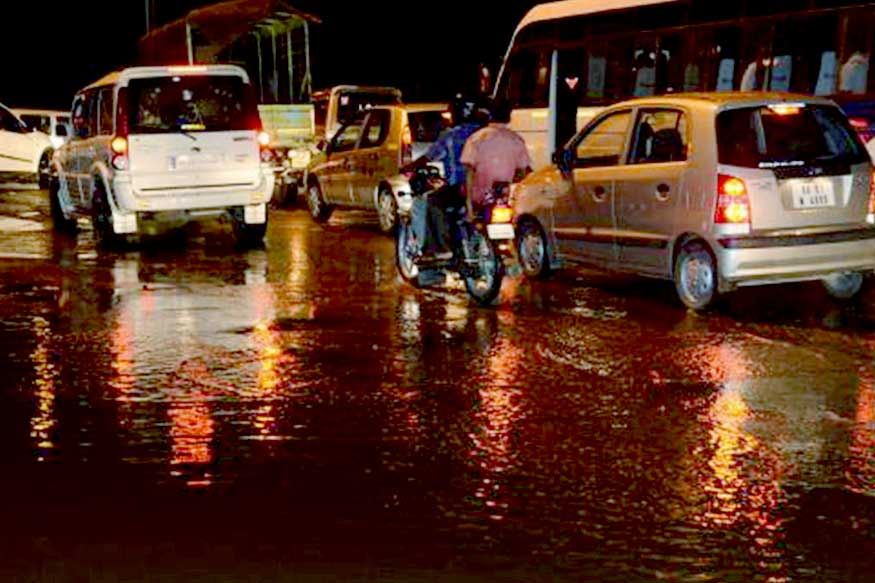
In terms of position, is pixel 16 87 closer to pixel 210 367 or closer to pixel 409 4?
pixel 409 4

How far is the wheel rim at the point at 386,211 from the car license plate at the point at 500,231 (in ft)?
19.4

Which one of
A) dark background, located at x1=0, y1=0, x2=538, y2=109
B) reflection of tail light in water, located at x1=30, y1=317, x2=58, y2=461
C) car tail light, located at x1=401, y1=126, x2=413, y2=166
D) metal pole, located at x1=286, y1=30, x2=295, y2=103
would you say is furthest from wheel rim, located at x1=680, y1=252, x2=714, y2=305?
dark background, located at x1=0, y1=0, x2=538, y2=109

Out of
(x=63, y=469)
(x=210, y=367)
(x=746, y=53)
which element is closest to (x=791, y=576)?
(x=63, y=469)

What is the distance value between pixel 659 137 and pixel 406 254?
105 inches

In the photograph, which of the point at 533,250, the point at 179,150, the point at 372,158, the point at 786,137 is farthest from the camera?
the point at 372,158

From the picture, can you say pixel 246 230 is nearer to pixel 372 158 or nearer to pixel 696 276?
pixel 372 158

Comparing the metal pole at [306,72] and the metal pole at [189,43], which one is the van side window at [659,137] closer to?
the metal pole at [306,72]

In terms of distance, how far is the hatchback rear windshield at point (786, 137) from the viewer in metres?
9.71

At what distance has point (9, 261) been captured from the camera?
14.1 metres

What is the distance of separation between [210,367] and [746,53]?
33.3 ft

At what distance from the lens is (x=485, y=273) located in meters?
10.7

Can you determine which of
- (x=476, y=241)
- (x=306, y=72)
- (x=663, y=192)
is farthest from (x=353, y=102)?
(x=663, y=192)

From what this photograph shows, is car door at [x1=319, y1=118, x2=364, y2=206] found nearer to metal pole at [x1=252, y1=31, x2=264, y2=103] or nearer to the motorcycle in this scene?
the motorcycle

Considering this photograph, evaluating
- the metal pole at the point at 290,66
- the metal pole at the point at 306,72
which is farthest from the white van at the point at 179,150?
the metal pole at the point at 290,66
